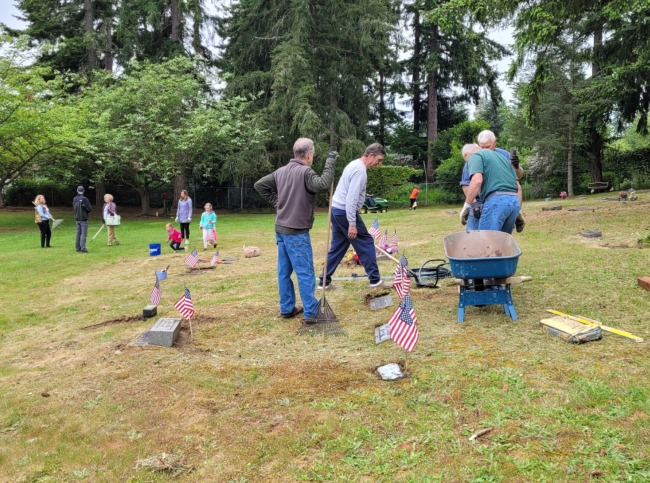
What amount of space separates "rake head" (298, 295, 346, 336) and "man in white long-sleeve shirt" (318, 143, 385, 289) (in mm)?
1275

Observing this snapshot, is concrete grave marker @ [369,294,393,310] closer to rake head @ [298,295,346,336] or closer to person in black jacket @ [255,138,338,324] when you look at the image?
rake head @ [298,295,346,336]

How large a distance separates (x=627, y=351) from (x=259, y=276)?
5678 mm

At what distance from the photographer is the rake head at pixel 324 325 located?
500cm

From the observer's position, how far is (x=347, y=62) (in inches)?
1185

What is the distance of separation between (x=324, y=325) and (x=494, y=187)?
2363mm

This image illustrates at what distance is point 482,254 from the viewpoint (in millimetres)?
5418

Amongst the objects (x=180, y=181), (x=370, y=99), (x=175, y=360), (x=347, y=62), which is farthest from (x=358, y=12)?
(x=175, y=360)

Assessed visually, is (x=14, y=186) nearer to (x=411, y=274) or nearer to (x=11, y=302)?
(x=11, y=302)

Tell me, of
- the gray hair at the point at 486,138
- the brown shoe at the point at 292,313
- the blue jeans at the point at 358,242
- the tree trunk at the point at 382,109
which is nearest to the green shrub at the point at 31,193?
the tree trunk at the point at 382,109

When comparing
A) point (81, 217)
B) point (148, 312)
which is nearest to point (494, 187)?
point (148, 312)

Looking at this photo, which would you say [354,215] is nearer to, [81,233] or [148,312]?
[148,312]

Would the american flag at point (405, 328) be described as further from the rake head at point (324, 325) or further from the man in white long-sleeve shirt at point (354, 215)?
the man in white long-sleeve shirt at point (354, 215)

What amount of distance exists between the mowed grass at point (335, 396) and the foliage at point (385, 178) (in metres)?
24.9

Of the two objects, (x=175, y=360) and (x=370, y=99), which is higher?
(x=370, y=99)
